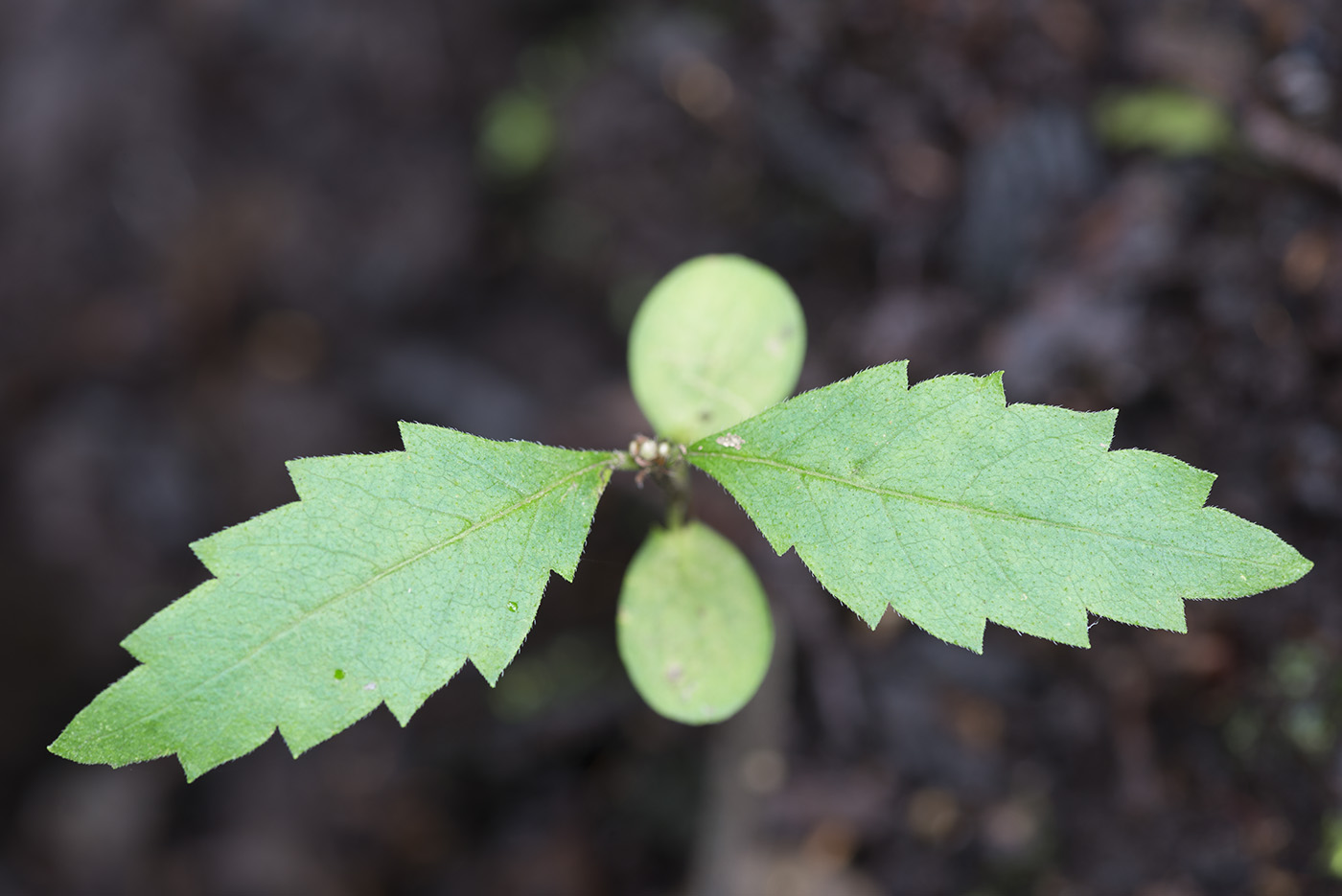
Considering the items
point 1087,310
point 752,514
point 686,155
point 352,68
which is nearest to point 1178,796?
point 1087,310

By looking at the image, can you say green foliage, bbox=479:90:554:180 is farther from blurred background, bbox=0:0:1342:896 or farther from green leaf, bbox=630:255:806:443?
green leaf, bbox=630:255:806:443

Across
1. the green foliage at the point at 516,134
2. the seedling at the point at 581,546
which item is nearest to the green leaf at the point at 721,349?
the seedling at the point at 581,546

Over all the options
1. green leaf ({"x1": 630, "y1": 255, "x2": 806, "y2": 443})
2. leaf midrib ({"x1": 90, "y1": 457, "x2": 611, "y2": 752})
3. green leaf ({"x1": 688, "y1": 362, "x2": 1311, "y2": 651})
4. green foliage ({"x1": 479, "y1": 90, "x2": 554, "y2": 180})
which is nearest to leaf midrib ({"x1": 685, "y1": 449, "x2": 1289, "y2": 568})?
green leaf ({"x1": 688, "y1": 362, "x2": 1311, "y2": 651})

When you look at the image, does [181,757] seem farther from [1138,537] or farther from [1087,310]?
[1087,310]

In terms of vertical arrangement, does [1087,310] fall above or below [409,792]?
above

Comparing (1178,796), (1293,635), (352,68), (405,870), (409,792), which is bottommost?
(1178,796)

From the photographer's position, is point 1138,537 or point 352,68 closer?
point 1138,537

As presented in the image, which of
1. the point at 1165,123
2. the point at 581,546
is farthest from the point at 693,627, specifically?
the point at 1165,123

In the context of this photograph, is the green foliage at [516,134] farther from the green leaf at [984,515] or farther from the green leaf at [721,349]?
the green leaf at [984,515]
